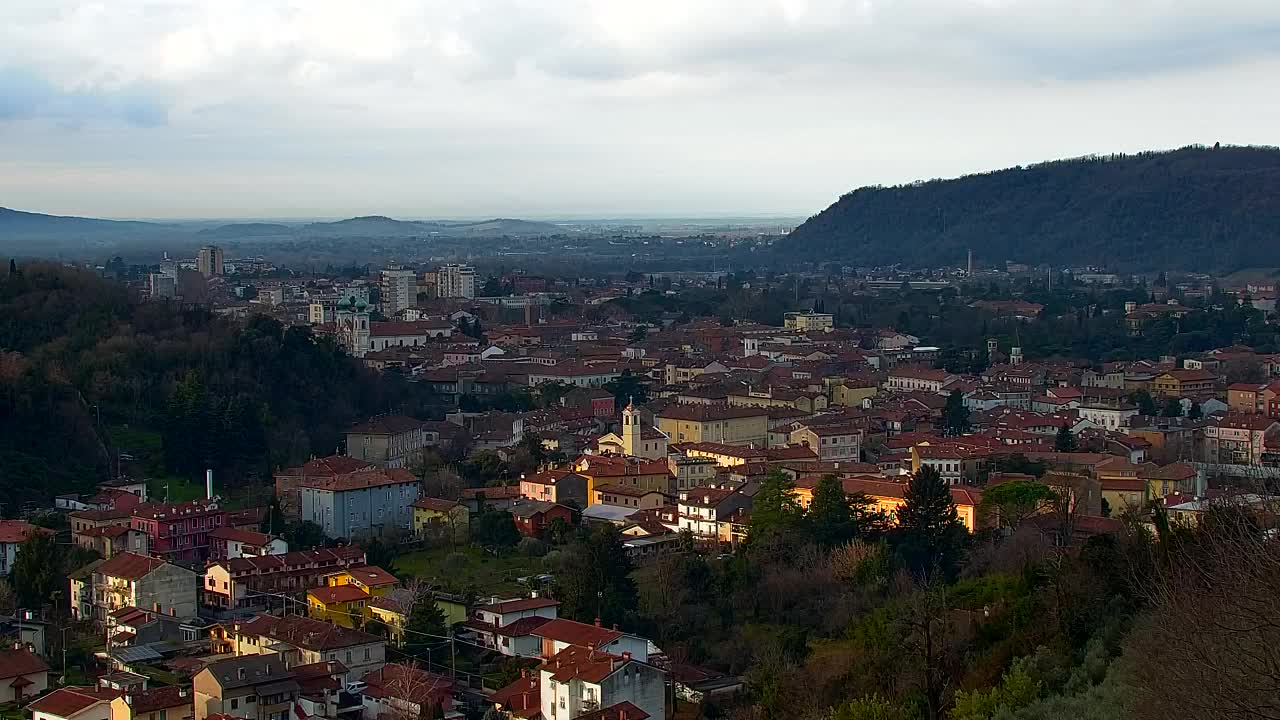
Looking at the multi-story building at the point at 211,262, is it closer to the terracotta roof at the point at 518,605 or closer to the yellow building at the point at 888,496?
the yellow building at the point at 888,496

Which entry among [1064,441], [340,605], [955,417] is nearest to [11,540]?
[340,605]

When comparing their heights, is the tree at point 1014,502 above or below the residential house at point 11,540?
above

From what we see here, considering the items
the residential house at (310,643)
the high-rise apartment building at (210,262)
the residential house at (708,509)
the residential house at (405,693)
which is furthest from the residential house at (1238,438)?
the high-rise apartment building at (210,262)

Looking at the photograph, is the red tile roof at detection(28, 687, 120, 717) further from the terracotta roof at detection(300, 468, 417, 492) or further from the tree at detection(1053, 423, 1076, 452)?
the tree at detection(1053, 423, 1076, 452)

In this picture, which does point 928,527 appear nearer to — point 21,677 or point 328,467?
point 328,467

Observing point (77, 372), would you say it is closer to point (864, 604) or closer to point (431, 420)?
point (431, 420)

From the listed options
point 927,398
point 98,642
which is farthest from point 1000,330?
point 98,642

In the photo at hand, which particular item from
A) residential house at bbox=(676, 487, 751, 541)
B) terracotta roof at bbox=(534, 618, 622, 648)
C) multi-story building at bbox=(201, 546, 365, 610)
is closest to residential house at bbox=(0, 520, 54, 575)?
multi-story building at bbox=(201, 546, 365, 610)
